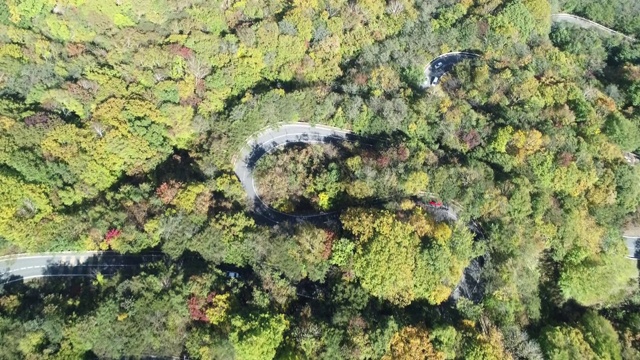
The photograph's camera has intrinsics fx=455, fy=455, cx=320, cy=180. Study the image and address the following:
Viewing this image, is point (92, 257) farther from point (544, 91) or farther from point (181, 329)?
point (544, 91)

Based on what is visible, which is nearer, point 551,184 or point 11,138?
point 11,138

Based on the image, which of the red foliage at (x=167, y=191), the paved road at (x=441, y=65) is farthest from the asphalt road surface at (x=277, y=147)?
the paved road at (x=441, y=65)

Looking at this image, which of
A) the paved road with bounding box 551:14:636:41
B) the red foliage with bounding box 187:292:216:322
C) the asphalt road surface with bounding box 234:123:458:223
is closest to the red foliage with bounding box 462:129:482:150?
the asphalt road surface with bounding box 234:123:458:223

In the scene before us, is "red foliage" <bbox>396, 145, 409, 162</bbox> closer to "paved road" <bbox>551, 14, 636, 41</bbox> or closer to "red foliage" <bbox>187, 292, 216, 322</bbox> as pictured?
"red foliage" <bbox>187, 292, 216, 322</bbox>

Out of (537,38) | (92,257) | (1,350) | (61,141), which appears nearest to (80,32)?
(61,141)

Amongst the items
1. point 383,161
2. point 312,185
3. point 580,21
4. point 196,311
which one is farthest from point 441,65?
point 196,311
